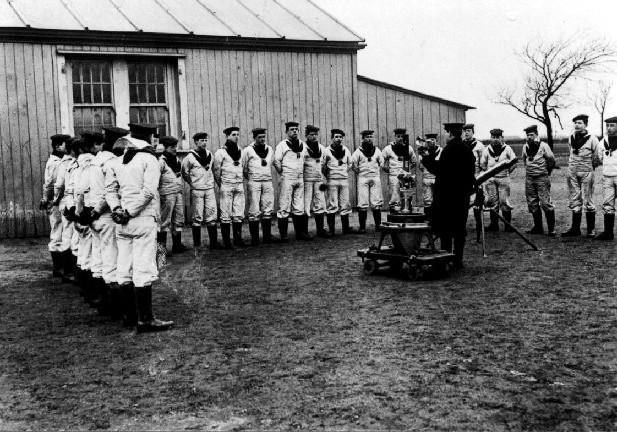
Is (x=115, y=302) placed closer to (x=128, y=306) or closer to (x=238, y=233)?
(x=128, y=306)

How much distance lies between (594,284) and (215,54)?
382 inches

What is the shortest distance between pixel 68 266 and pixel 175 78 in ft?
21.0

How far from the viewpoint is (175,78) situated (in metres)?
14.9

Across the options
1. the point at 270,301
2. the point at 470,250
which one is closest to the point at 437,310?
the point at 270,301

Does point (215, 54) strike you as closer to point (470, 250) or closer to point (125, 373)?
point (470, 250)

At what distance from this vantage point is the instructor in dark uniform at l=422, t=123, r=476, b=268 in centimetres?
929

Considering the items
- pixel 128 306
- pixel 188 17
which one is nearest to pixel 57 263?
pixel 128 306

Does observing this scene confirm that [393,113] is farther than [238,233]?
Yes

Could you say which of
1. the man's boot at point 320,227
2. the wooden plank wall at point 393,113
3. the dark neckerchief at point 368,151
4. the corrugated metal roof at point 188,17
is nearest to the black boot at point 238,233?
the man's boot at point 320,227

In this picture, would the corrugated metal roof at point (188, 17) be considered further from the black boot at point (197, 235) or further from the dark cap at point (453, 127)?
the dark cap at point (453, 127)

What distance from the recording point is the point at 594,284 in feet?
26.5

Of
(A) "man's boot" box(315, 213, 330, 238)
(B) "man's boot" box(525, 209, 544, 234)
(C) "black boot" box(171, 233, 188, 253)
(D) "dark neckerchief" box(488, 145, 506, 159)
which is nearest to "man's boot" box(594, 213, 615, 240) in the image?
(B) "man's boot" box(525, 209, 544, 234)

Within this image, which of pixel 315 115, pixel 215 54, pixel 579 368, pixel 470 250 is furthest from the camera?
pixel 315 115

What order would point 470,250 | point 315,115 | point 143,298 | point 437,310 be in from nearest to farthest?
point 143,298
point 437,310
point 470,250
point 315,115
